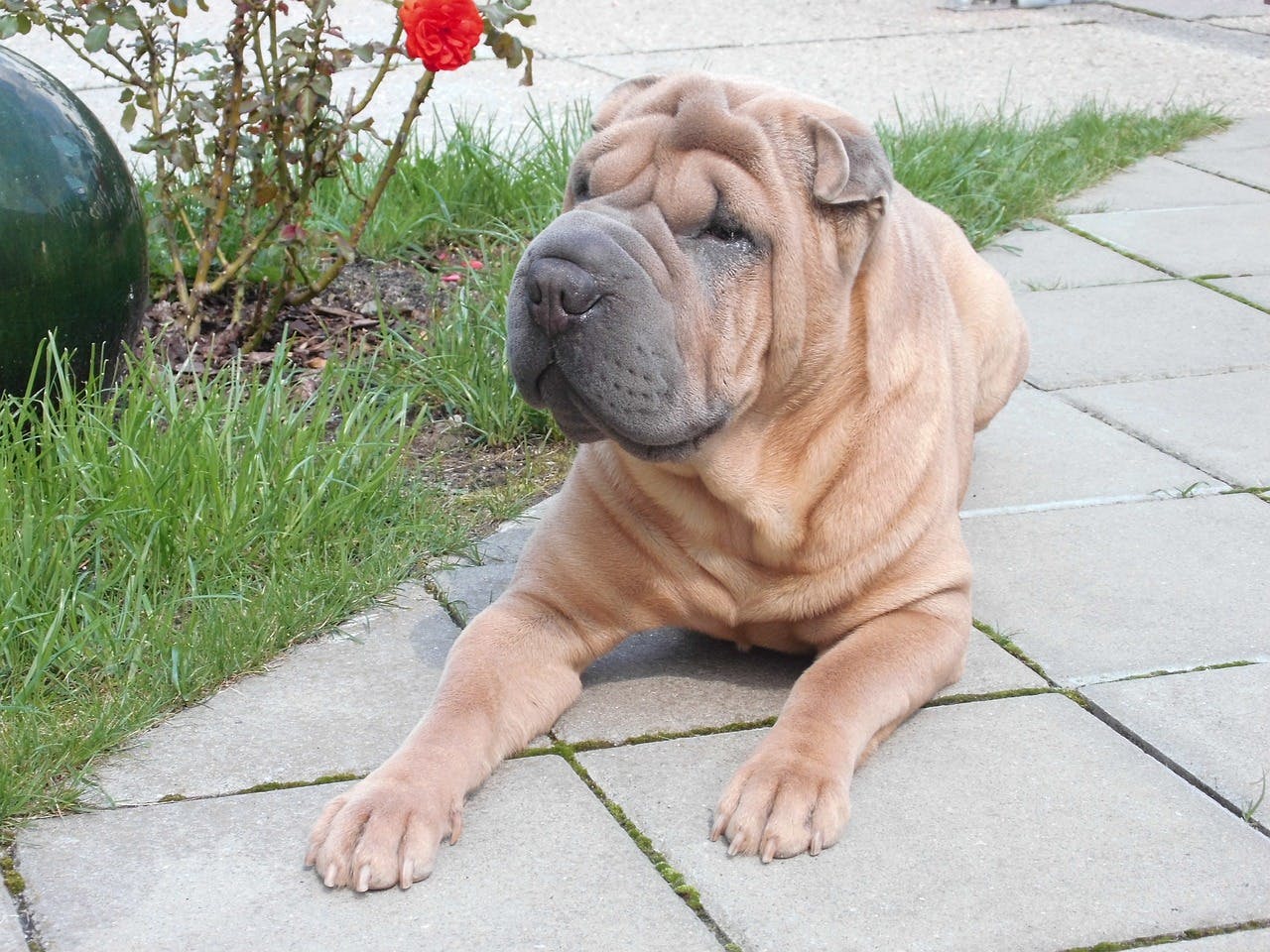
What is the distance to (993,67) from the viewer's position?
8461 millimetres

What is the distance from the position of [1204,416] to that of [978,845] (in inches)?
87.7

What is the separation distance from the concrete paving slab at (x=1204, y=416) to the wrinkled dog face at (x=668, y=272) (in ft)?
5.86

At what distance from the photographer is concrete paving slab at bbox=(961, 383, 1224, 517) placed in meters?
3.74

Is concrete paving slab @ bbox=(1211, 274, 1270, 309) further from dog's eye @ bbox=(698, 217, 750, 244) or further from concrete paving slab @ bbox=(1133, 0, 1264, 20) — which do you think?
concrete paving slab @ bbox=(1133, 0, 1264, 20)

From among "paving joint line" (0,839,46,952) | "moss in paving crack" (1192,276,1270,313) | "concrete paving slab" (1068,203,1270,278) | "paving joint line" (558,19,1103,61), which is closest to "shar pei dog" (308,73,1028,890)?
"paving joint line" (0,839,46,952)

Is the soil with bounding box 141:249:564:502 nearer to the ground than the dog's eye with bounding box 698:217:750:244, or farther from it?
nearer to the ground

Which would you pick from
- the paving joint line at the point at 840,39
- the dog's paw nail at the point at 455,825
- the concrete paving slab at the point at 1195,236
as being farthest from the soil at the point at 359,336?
the paving joint line at the point at 840,39

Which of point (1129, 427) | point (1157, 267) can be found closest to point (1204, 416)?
point (1129, 427)

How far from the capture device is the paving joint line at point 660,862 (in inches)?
84.0

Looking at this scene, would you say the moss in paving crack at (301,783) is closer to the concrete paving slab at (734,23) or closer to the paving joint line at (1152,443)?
the paving joint line at (1152,443)

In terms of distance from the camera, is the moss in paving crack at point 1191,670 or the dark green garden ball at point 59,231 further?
the dark green garden ball at point 59,231

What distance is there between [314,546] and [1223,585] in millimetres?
1904

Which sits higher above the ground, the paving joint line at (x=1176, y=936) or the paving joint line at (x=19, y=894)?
the paving joint line at (x=19, y=894)

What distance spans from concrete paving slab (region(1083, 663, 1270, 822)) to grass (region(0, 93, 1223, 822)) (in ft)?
4.89
